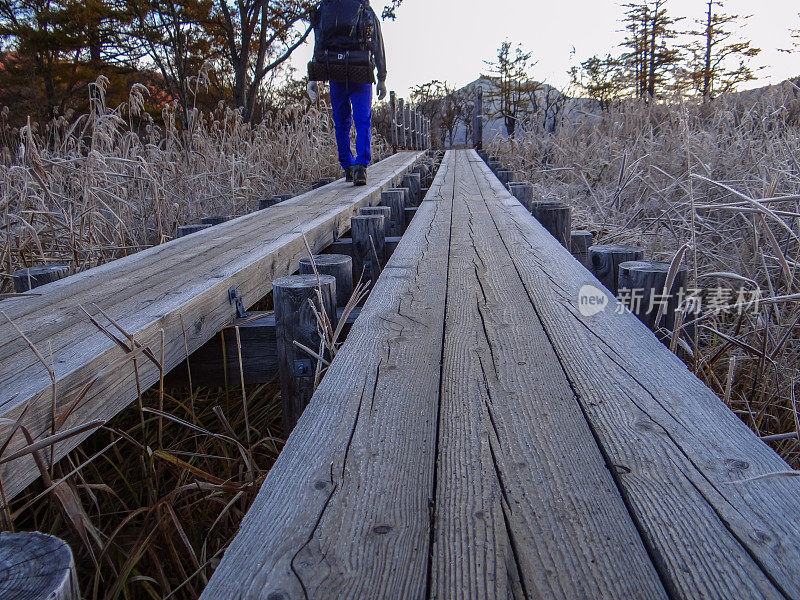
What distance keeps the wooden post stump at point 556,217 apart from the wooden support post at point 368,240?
1.06 m

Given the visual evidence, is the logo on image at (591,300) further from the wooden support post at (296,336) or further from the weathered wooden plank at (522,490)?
the wooden support post at (296,336)

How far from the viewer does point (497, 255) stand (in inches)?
94.5

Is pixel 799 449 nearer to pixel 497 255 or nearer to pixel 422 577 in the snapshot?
pixel 497 255

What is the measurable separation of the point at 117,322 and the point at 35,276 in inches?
35.3

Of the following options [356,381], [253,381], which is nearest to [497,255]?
[253,381]

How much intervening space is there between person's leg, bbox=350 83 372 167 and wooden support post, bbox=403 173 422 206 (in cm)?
84

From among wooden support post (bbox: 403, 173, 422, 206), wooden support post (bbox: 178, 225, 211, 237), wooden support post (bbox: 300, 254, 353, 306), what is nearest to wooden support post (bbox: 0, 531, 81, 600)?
wooden support post (bbox: 300, 254, 353, 306)

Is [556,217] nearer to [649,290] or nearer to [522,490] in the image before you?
[649,290]

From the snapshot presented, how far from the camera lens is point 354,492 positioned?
897mm

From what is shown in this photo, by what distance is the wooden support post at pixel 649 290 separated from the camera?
195 centimetres

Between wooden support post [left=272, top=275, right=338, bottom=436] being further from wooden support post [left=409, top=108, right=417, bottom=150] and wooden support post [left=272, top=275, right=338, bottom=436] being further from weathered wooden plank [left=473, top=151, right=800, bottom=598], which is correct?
wooden support post [left=409, top=108, right=417, bottom=150]

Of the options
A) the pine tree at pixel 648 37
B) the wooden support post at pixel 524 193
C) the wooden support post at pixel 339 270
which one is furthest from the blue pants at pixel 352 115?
the pine tree at pixel 648 37

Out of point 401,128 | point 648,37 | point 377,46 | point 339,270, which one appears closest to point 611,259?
point 339,270

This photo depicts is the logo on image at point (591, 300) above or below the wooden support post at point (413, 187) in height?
below
